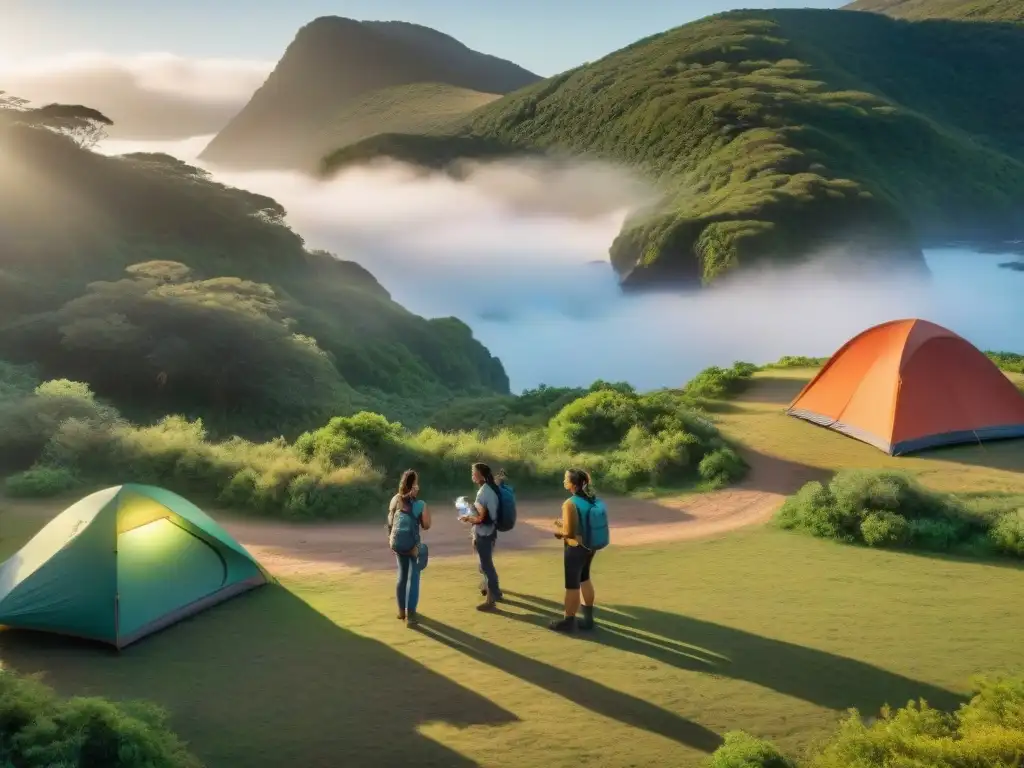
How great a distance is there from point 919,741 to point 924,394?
13.6m

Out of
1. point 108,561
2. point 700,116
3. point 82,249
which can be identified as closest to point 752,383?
point 108,561

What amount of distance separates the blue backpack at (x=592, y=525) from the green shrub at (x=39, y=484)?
10.8 m

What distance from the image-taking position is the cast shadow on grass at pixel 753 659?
27.3 feet

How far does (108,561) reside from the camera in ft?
31.9

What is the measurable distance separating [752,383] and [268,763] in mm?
22967

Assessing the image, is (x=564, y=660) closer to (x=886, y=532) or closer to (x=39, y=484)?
(x=886, y=532)

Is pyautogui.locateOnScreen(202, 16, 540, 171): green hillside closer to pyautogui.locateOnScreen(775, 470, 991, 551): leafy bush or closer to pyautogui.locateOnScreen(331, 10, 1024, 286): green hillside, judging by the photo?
pyautogui.locateOnScreen(331, 10, 1024, 286): green hillside

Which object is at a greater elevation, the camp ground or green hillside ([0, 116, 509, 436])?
green hillside ([0, 116, 509, 436])

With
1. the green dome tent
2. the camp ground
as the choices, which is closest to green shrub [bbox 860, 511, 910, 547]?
the camp ground

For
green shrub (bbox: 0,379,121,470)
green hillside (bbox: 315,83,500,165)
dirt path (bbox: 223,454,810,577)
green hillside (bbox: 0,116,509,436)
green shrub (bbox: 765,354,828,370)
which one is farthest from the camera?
green hillside (bbox: 315,83,500,165)

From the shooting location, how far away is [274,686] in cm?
858

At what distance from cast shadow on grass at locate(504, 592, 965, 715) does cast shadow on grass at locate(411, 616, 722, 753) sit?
868 millimetres

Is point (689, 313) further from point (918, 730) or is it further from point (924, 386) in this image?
point (918, 730)

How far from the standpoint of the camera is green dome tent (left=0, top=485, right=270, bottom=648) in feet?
31.0
